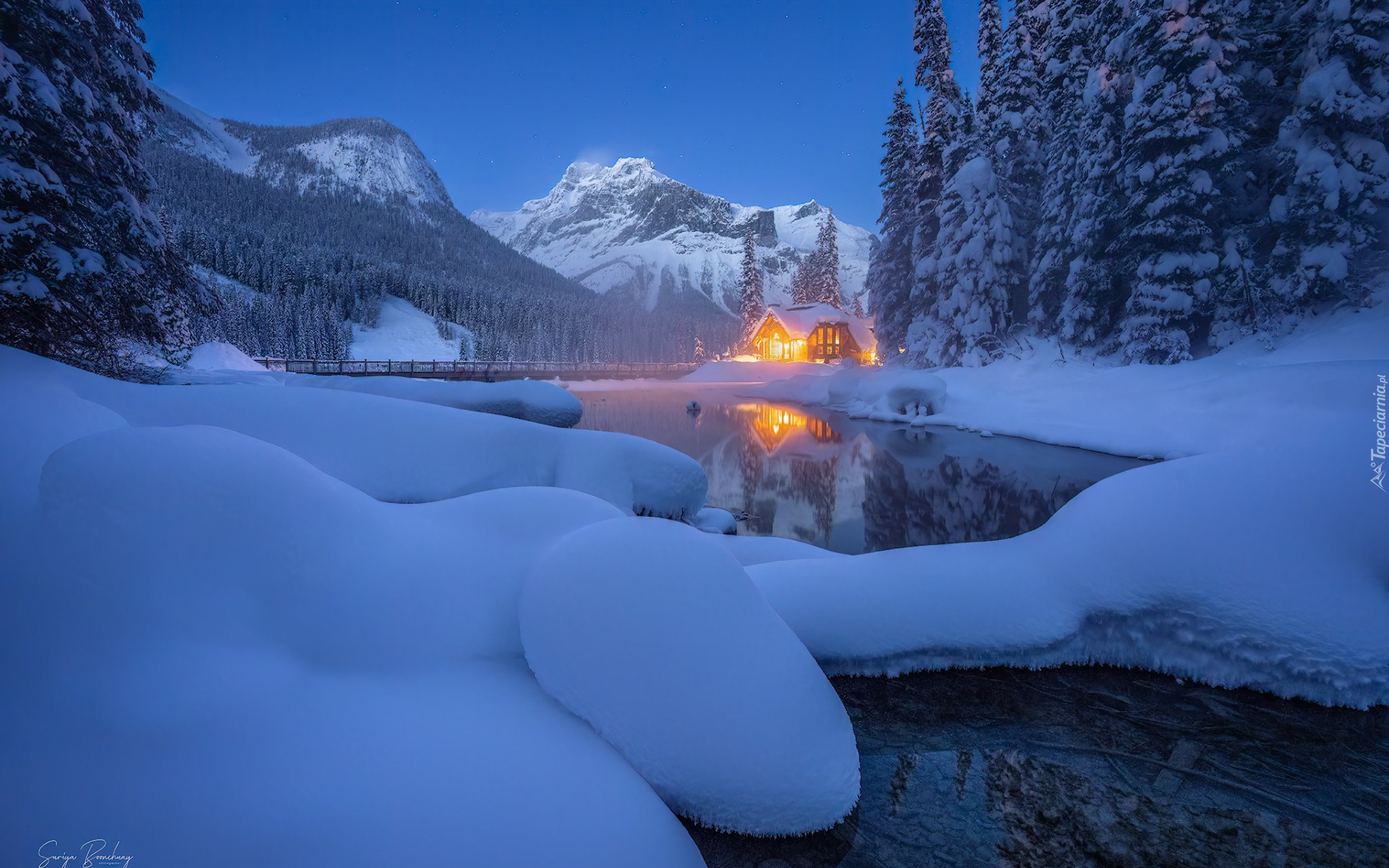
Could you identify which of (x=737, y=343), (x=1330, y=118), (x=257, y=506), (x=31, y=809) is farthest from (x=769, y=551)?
(x=737, y=343)

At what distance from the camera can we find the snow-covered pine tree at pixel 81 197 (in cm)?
666

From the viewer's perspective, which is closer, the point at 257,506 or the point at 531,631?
the point at 257,506

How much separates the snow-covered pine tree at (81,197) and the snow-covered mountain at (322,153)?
135 metres

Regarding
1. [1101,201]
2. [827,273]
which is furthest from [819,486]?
[827,273]

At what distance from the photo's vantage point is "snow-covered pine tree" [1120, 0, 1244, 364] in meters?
15.5

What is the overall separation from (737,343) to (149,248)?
2198 inches

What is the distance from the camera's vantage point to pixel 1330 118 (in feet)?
45.3

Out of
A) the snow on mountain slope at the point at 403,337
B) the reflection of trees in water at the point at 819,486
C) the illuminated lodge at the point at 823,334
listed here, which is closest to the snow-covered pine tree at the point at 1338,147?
the reflection of trees in water at the point at 819,486

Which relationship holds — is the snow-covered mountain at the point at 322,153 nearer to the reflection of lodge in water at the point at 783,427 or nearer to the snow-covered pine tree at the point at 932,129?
the snow-covered pine tree at the point at 932,129

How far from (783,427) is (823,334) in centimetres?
2880

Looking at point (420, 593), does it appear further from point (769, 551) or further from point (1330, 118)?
point (1330, 118)

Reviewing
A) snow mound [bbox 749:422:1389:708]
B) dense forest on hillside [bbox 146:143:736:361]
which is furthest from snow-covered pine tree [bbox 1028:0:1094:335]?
dense forest on hillside [bbox 146:143:736:361]

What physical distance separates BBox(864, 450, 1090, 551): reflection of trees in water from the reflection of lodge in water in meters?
4.89
